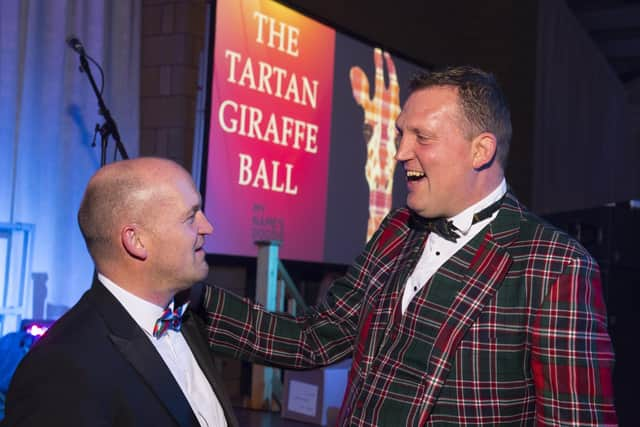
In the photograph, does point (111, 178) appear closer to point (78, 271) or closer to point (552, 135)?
point (78, 271)

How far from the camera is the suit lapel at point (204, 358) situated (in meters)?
1.74

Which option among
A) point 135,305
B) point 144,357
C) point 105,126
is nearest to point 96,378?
point 144,357

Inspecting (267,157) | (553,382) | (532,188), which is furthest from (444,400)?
(532,188)

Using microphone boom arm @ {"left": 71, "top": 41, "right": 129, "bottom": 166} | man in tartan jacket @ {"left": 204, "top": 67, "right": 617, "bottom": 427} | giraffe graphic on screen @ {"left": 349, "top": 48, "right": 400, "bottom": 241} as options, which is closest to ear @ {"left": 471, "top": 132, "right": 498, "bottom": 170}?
man in tartan jacket @ {"left": 204, "top": 67, "right": 617, "bottom": 427}

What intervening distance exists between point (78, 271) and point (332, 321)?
9.33ft

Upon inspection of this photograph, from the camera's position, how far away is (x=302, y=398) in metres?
5.10

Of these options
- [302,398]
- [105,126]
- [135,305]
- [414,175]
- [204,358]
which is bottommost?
[302,398]

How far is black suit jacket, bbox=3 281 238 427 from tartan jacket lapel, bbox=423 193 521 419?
492 millimetres

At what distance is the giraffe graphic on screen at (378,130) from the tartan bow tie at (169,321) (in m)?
4.80

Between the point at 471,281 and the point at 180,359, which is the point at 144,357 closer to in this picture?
the point at 180,359

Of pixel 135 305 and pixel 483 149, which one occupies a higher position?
pixel 483 149

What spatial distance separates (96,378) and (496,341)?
0.77 metres

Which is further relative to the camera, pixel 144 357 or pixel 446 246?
pixel 446 246

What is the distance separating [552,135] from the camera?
9.34 metres
